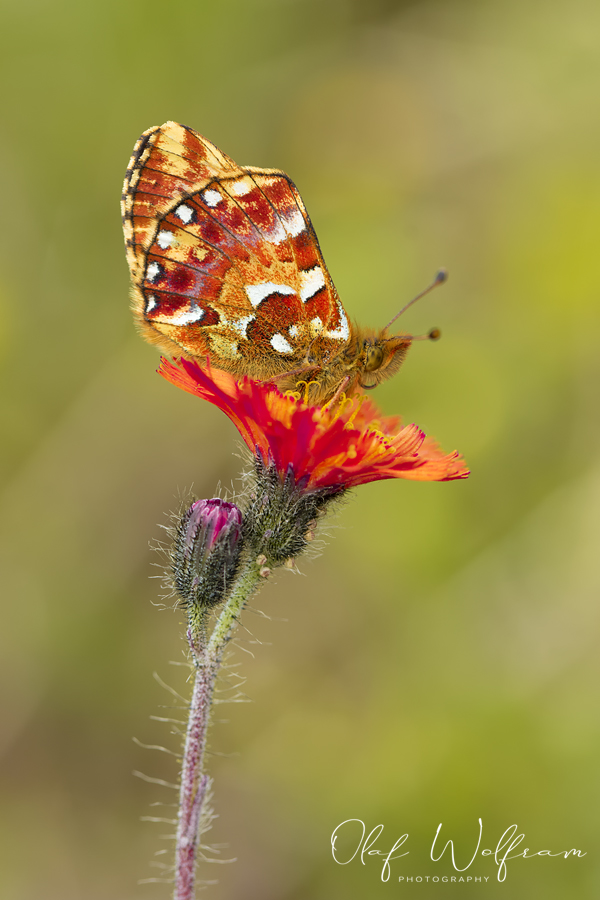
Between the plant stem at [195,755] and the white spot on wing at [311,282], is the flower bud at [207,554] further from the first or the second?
the white spot on wing at [311,282]

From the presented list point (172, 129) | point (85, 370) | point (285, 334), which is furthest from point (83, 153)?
point (285, 334)

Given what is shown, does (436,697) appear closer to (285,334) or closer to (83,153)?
(285,334)

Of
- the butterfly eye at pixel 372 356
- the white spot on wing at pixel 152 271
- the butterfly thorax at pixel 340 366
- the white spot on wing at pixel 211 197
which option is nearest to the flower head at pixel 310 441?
the butterfly thorax at pixel 340 366

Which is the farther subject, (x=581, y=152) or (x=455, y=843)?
(x=581, y=152)

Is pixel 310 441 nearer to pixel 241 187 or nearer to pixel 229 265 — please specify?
pixel 229 265

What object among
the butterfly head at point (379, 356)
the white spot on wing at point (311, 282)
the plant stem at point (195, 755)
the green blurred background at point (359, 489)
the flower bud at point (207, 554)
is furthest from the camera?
the green blurred background at point (359, 489)

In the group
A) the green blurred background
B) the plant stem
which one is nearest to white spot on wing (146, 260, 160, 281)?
the plant stem

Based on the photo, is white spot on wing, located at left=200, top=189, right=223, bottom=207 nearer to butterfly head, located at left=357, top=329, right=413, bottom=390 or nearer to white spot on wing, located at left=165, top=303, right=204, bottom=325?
white spot on wing, located at left=165, top=303, right=204, bottom=325
